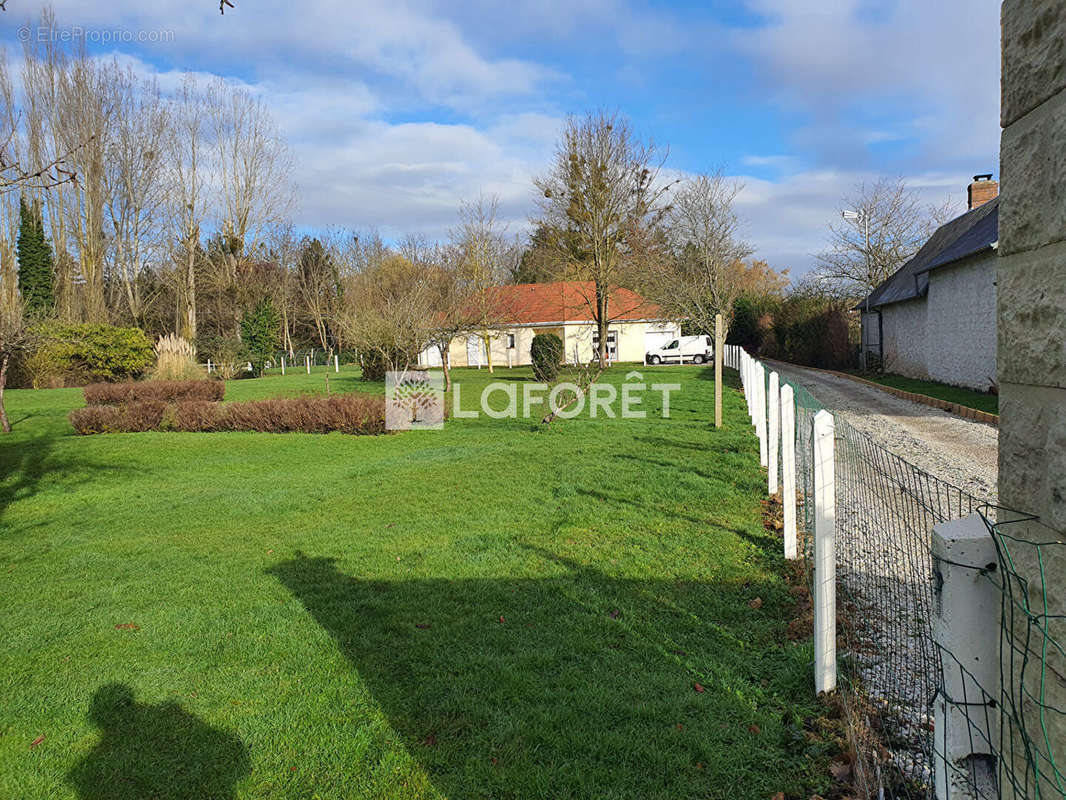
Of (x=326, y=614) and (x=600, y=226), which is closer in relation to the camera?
(x=326, y=614)

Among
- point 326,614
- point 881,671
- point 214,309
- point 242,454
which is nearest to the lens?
point 881,671

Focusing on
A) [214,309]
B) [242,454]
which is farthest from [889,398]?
[214,309]

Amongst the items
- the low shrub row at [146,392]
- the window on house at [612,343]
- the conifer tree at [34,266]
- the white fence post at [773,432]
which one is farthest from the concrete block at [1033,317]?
the window on house at [612,343]

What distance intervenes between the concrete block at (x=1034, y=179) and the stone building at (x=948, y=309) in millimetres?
14433

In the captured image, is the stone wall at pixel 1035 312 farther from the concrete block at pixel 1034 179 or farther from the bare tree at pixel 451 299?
the bare tree at pixel 451 299

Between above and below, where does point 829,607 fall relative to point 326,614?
above

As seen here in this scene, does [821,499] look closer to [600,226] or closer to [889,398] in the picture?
[889,398]

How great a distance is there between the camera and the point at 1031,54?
1.28 m

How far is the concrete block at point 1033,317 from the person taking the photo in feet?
3.90

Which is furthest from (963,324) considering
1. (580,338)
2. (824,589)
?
(580,338)

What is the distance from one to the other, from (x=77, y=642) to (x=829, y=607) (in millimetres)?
4367

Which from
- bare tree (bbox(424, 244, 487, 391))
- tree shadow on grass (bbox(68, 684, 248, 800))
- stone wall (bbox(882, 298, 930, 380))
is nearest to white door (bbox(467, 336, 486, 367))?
bare tree (bbox(424, 244, 487, 391))

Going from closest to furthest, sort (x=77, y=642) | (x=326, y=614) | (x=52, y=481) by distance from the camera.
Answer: (x=77, y=642)
(x=326, y=614)
(x=52, y=481)

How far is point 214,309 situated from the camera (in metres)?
49.8
